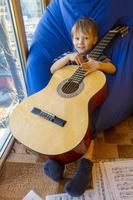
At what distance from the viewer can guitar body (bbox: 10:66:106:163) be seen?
3.16ft

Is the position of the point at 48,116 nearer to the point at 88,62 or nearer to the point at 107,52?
the point at 88,62

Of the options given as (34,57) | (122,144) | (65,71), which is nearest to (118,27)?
(65,71)

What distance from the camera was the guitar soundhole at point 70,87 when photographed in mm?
1156

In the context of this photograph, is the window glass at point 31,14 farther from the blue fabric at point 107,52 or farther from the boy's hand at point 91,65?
the boy's hand at point 91,65

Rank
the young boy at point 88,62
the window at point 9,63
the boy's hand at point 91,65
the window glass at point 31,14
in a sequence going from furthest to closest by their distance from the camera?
the window glass at point 31,14
the window at point 9,63
the boy's hand at point 91,65
the young boy at point 88,62

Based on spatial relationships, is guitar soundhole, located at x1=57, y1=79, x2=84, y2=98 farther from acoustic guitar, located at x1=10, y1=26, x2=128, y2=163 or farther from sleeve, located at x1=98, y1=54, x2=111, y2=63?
sleeve, located at x1=98, y1=54, x2=111, y2=63

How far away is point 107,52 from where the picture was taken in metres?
1.33

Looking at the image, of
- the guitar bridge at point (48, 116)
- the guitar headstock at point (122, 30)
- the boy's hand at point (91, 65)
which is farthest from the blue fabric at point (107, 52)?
the guitar bridge at point (48, 116)

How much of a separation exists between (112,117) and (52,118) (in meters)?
0.47

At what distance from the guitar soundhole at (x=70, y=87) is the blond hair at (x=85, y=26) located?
30 cm

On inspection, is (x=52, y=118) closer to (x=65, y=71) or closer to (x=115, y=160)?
(x=65, y=71)

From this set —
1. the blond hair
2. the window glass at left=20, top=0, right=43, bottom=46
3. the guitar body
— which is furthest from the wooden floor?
the window glass at left=20, top=0, right=43, bottom=46

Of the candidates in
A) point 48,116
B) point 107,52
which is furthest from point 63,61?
point 48,116

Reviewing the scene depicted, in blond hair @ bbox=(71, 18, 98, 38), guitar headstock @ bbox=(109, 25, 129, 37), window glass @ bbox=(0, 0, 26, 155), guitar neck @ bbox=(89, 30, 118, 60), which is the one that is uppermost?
blond hair @ bbox=(71, 18, 98, 38)
